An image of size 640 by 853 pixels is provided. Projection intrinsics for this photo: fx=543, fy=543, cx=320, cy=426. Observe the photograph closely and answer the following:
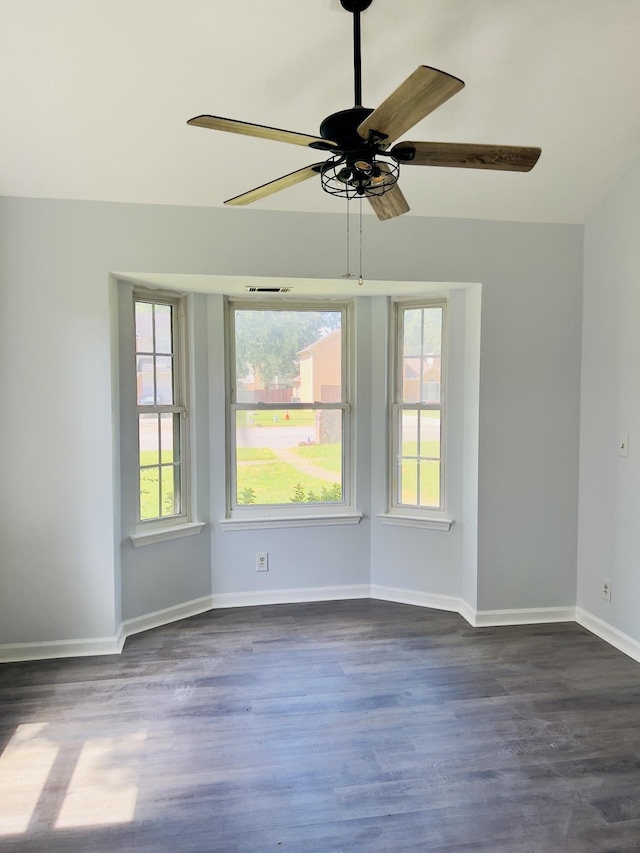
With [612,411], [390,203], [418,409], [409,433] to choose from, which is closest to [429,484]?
[409,433]

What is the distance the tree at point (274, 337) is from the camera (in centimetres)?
379

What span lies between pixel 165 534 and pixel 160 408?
32.1 inches

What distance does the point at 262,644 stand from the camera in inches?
128

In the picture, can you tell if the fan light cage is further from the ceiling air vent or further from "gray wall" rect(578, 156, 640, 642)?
"gray wall" rect(578, 156, 640, 642)

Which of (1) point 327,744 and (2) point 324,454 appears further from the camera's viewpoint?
(2) point 324,454

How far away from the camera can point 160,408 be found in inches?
139

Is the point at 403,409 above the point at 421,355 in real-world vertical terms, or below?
below

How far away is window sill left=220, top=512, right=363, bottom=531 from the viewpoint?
378 centimetres

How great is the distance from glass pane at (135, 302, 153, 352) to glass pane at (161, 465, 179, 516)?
79 cm

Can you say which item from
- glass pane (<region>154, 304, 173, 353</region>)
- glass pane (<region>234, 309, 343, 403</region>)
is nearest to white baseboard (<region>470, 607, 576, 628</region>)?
glass pane (<region>234, 309, 343, 403</region>)

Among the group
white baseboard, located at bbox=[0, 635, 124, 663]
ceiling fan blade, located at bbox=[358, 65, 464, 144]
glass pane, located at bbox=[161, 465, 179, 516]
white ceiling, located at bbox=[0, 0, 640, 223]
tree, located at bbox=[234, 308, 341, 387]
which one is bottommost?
white baseboard, located at bbox=[0, 635, 124, 663]

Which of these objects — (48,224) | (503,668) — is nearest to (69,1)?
(48,224)

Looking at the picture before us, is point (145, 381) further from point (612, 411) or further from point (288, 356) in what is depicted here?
point (612, 411)

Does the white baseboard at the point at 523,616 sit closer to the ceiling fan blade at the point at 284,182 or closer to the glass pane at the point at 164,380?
the glass pane at the point at 164,380
